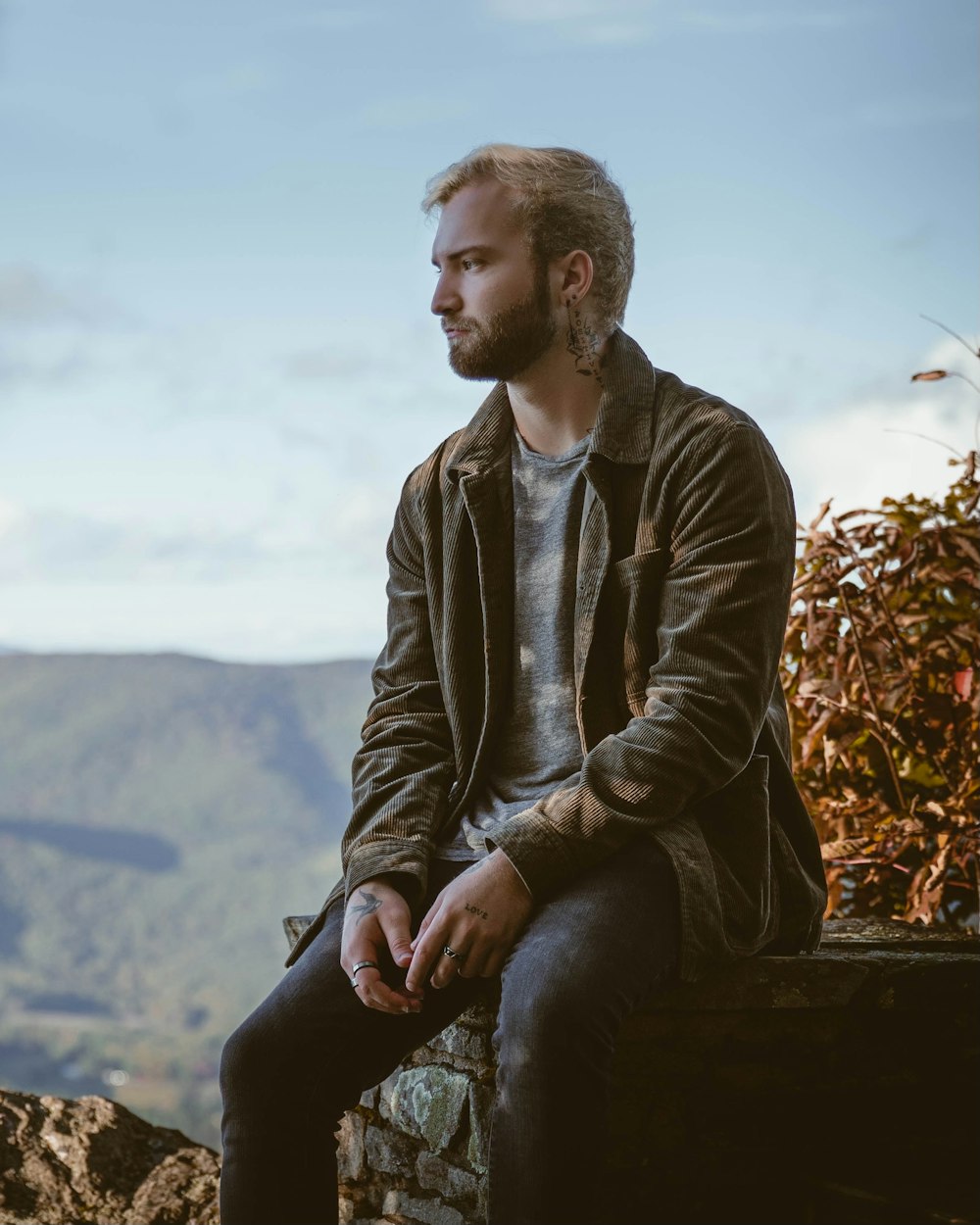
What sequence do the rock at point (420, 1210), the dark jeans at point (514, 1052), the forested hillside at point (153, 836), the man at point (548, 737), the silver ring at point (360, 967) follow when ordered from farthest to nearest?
the forested hillside at point (153, 836) → the rock at point (420, 1210) → the silver ring at point (360, 967) → the man at point (548, 737) → the dark jeans at point (514, 1052)

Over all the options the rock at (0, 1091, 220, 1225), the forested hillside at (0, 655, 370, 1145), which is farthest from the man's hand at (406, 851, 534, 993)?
the forested hillside at (0, 655, 370, 1145)

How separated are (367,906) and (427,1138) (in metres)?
0.56

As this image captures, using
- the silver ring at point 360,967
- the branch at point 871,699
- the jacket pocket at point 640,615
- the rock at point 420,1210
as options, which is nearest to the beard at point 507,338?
the jacket pocket at point 640,615

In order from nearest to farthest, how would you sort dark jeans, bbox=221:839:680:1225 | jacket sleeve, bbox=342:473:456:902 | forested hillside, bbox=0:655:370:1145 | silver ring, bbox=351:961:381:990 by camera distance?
1. dark jeans, bbox=221:839:680:1225
2. silver ring, bbox=351:961:381:990
3. jacket sleeve, bbox=342:473:456:902
4. forested hillside, bbox=0:655:370:1145

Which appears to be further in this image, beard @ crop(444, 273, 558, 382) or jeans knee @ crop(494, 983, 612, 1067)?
beard @ crop(444, 273, 558, 382)

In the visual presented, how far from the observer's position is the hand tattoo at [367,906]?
2.09 metres

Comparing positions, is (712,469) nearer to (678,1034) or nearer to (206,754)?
(678,1034)

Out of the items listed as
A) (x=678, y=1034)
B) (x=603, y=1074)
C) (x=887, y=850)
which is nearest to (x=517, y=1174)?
(x=603, y=1074)

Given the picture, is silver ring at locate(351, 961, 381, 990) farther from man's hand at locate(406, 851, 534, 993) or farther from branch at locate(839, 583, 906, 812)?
branch at locate(839, 583, 906, 812)

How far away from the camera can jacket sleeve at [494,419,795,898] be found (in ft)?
6.39

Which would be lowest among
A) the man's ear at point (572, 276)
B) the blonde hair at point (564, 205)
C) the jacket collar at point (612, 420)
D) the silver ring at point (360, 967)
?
the silver ring at point (360, 967)

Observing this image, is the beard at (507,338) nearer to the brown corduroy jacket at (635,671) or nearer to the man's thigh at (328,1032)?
the brown corduroy jacket at (635,671)

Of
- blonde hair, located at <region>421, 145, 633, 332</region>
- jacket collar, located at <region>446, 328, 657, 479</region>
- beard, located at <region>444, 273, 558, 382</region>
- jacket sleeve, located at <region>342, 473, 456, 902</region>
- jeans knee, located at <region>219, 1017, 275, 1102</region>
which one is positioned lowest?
jeans knee, located at <region>219, 1017, 275, 1102</region>

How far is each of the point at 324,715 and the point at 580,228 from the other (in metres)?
84.7
